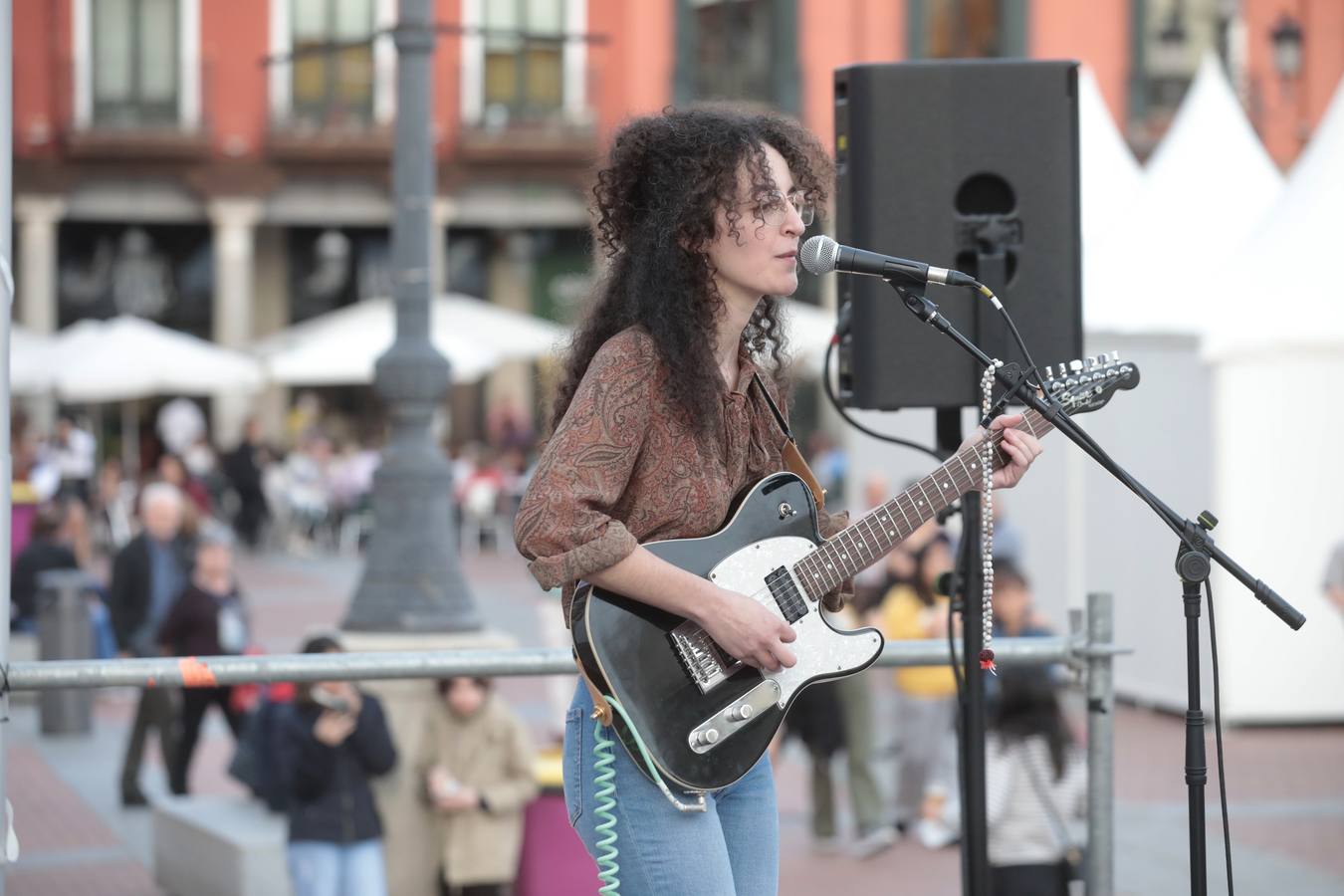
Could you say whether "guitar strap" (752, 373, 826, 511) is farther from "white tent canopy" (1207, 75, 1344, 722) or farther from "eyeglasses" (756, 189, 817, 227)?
"white tent canopy" (1207, 75, 1344, 722)

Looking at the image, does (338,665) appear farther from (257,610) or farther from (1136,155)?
(1136,155)

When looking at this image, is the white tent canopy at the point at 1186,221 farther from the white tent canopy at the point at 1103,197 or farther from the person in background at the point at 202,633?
the person in background at the point at 202,633

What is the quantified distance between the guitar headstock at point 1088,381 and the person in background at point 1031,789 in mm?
2784

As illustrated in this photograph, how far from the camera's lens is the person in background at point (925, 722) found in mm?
8656

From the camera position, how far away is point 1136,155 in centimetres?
2919

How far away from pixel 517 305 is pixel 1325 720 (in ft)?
67.4

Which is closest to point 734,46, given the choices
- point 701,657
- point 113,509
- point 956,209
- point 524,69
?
point 524,69

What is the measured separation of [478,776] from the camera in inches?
274

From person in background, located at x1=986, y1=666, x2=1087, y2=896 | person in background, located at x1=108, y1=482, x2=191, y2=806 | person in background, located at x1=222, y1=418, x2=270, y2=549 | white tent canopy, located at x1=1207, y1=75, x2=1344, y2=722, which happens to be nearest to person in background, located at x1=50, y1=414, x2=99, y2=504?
person in background, located at x1=222, y1=418, x2=270, y2=549

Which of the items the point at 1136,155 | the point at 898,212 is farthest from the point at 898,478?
the point at 1136,155

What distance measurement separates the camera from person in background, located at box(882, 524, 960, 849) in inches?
341

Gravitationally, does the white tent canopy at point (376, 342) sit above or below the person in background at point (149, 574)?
above

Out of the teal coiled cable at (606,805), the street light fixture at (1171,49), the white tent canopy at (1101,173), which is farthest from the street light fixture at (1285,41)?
the teal coiled cable at (606,805)

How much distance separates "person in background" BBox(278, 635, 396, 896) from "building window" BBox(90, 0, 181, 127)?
950 inches
